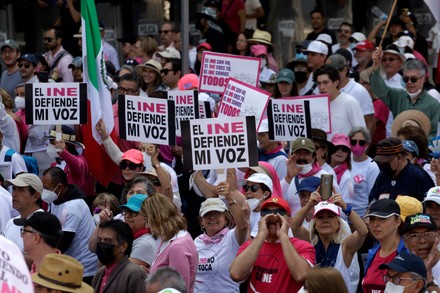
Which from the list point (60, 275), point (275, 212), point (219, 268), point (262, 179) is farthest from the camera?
point (262, 179)

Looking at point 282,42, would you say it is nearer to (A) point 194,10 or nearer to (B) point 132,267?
(A) point 194,10

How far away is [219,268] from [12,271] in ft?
14.5

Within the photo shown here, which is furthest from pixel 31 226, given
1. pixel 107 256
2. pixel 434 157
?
pixel 434 157

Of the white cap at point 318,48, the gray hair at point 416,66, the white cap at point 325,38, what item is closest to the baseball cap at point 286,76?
the white cap at point 318,48

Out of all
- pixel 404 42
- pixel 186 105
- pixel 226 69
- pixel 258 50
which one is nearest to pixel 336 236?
pixel 186 105

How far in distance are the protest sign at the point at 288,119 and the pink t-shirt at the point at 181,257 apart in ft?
10.6

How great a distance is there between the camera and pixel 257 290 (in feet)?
32.5

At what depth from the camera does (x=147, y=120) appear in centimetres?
1275

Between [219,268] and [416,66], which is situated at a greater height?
[416,66]

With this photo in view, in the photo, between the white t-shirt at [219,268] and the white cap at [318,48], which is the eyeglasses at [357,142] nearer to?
the white t-shirt at [219,268]

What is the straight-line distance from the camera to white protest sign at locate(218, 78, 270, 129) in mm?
12828

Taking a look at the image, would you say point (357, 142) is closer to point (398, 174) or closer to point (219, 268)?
point (398, 174)

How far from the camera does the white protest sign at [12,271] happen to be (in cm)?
629

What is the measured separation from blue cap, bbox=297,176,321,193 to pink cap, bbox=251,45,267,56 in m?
6.67
